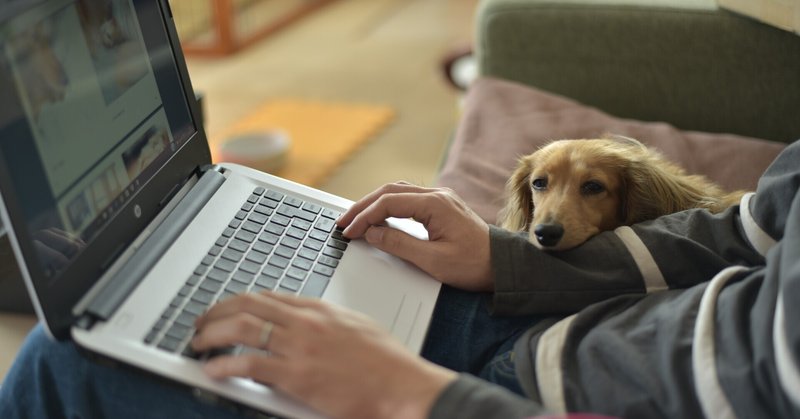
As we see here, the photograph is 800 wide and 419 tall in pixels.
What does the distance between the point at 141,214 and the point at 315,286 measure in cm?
21

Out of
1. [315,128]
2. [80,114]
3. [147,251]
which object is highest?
[80,114]

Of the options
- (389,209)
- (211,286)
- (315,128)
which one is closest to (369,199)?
(389,209)

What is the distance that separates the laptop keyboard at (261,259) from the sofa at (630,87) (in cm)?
43

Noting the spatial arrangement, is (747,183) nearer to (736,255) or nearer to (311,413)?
(736,255)

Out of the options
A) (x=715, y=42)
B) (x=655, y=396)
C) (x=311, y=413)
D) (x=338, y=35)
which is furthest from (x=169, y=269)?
(x=338, y=35)

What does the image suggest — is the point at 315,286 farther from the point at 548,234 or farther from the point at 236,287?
the point at 548,234

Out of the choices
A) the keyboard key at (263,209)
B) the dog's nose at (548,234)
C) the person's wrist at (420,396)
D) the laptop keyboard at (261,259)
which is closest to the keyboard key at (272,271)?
the laptop keyboard at (261,259)

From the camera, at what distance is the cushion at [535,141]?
1.31 metres

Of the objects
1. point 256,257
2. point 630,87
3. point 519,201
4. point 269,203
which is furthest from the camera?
point 630,87

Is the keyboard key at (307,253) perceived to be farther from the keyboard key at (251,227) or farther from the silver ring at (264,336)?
the silver ring at (264,336)

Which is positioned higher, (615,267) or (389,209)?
(389,209)

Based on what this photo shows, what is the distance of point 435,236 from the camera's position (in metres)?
0.91

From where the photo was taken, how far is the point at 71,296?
70 cm

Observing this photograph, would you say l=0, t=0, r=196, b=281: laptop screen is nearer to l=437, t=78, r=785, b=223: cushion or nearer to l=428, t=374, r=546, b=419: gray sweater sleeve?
l=428, t=374, r=546, b=419: gray sweater sleeve
